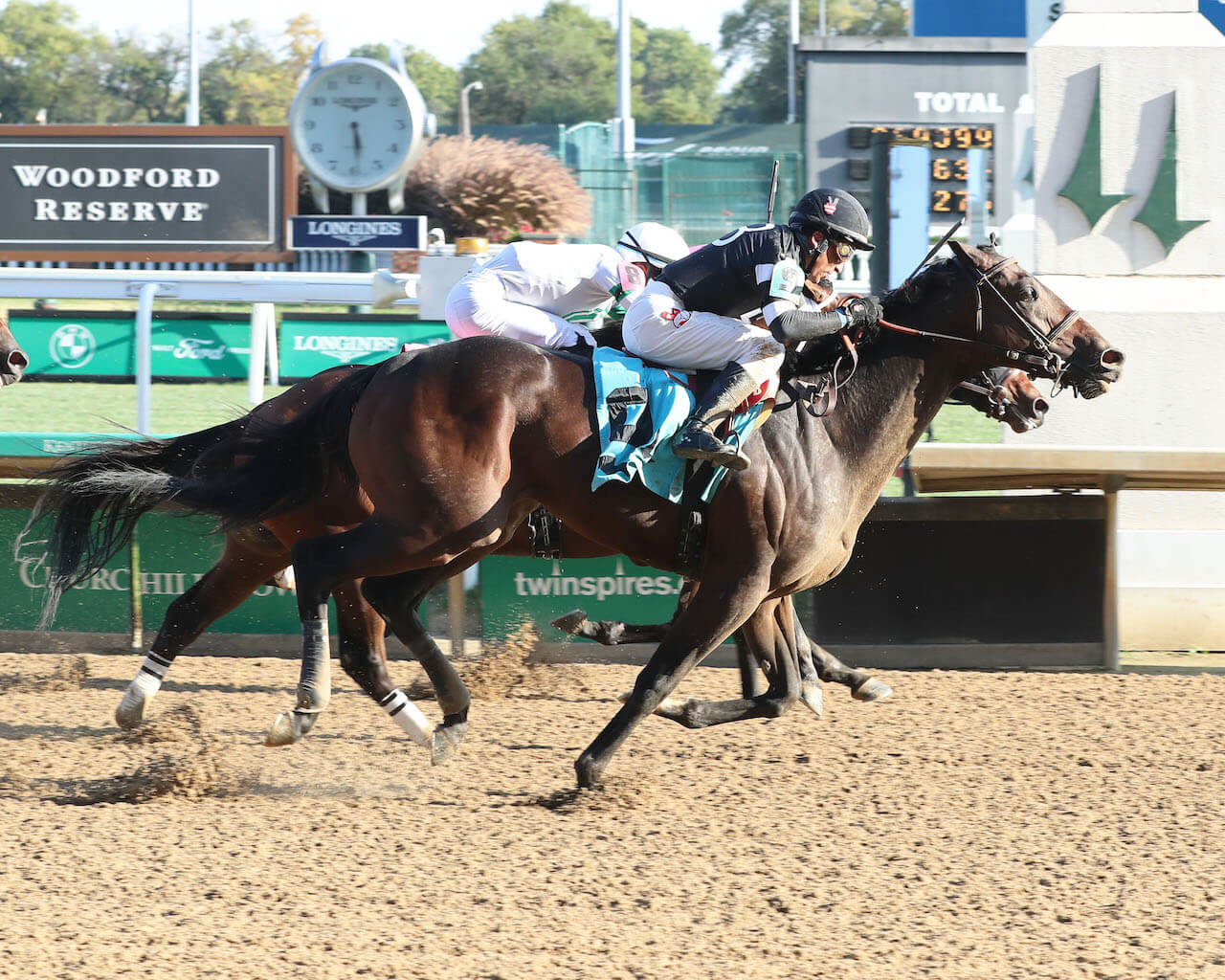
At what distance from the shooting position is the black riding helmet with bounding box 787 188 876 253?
4969 millimetres

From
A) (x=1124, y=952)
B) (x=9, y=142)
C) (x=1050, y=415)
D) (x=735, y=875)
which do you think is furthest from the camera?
(x=9, y=142)

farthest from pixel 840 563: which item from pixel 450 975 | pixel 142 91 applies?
pixel 142 91

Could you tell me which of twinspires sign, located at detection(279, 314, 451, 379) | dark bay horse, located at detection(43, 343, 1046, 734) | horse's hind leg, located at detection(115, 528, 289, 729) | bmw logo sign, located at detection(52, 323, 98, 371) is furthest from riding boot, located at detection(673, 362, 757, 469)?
bmw logo sign, located at detection(52, 323, 98, 371)

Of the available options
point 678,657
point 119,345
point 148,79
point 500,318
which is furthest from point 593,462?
point 148,79

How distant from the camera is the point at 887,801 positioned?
16.2 ft

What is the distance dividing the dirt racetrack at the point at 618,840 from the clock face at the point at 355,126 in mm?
10231

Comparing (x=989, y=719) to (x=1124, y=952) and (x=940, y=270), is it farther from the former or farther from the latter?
(x=1124, y=952)

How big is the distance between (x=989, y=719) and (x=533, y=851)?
2.57 metres

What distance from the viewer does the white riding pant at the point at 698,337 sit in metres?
4.89

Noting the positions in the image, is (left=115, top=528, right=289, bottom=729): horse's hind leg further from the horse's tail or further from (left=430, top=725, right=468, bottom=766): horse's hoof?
(left=430, top=725, right=468, bottom=766): horse's hoof

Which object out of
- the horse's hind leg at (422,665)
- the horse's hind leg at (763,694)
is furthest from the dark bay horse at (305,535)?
the horse's hind leg at (763,694)

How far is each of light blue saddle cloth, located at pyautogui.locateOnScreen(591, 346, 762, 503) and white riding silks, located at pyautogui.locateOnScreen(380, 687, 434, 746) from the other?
3.71ft

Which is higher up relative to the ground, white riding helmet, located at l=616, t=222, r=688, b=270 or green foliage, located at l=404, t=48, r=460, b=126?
green foliage, located at l=404, t=48, r=460, b=126

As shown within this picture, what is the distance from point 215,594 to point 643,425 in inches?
81.1
